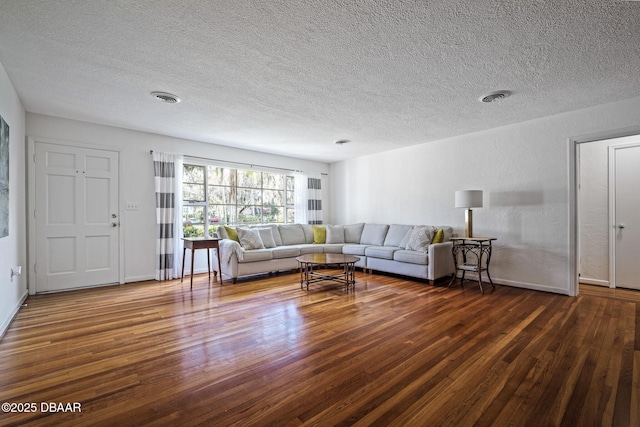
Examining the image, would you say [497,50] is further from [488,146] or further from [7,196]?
[7,196]

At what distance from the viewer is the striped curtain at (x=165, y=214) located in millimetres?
4566

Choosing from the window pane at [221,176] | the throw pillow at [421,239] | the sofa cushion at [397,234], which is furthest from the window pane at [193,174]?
the throw pillow at [421,239]

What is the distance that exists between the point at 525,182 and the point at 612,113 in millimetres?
1102

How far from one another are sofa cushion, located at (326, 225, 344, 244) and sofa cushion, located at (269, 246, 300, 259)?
0.88m

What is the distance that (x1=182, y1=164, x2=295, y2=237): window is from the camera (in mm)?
5102

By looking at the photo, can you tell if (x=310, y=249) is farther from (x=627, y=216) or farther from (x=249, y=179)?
(x=627, y=216)

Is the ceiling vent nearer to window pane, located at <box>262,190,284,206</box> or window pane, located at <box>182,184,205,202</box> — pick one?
window pane, located at <box>262,190,284,206</box>

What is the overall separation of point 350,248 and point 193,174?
309cm

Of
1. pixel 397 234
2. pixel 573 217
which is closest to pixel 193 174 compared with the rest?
pixel 397 234

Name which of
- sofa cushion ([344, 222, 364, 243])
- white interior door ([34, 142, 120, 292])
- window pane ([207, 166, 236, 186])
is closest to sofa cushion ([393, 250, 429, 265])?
sofa cushion ([344, 222, 364, 243])

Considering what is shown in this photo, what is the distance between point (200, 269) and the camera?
5082 millimetres

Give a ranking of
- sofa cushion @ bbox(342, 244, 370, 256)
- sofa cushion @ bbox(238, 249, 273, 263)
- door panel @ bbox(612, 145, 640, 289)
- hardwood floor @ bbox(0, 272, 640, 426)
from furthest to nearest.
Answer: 1. sofa cushion @ bbox(342, 244, 370, 256)
2. sofa cushion @ bbox(238, 249, 273, 263)
3. door panel @ bbox(612, 145, 640, 289)
4. hardwood floor @ bbox(0, 272, 640, 426)

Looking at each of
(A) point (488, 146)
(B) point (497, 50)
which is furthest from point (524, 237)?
(B) point (497, 50)

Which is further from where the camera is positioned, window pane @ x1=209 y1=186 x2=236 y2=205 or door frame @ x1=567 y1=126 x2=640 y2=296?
window pane @ x1=209 y1=186 x2=236 y2=205
